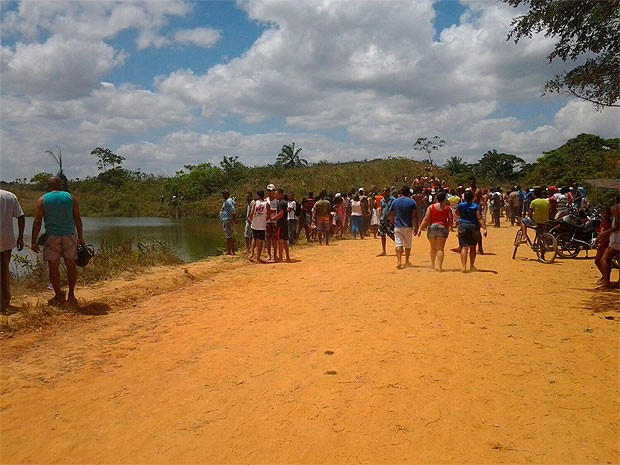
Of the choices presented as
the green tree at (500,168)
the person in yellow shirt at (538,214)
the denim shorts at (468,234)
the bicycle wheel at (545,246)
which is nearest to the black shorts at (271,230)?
the denim shorts at (468,234)

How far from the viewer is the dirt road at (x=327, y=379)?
353 centimetres

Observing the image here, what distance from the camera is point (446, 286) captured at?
7957 mm

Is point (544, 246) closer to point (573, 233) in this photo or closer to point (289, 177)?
point (573, 233)

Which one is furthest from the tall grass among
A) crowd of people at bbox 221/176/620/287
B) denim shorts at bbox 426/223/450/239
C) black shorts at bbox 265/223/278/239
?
denim shorts at bbox 426/223/450/239

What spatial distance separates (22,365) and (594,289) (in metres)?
8.25

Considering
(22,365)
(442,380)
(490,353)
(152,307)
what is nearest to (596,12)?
(490,353)

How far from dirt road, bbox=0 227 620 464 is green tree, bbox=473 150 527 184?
50.3 metres

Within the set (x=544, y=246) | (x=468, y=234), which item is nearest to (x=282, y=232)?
(x=468, y=234)

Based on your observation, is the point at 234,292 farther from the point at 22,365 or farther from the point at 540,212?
the point at 540,212

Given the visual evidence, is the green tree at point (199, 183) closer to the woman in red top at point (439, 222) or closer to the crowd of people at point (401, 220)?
the crowd of people at point (401, 220)

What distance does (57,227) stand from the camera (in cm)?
700

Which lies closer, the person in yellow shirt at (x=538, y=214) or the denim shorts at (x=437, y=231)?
the denim shorts at (x=437, y=231)

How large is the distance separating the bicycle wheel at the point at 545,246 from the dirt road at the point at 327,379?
9.85 ft

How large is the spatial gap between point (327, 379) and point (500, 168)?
182ft
